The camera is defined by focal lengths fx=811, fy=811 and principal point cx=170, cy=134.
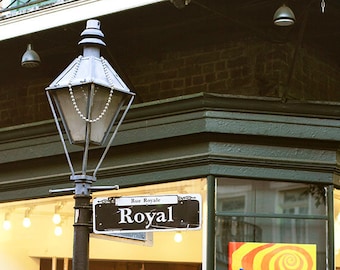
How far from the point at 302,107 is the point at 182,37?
73.7 inches

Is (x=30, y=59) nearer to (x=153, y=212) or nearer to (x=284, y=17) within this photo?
(x=284, y=17)

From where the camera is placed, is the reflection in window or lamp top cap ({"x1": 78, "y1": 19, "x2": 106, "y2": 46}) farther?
the reflection in window

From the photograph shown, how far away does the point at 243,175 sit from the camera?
8.21 meters

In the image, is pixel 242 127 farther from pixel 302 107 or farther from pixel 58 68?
pixel 58 68

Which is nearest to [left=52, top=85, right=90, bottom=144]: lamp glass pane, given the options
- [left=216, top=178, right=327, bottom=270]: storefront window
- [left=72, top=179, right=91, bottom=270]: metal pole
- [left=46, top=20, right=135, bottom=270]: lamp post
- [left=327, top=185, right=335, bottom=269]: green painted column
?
[left=46, top=20, right=135, bottom=270]: lamp post

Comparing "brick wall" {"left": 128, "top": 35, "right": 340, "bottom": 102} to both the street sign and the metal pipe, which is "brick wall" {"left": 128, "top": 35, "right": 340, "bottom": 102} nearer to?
the street sign

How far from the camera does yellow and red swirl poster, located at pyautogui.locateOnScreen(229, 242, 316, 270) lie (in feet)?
26.4

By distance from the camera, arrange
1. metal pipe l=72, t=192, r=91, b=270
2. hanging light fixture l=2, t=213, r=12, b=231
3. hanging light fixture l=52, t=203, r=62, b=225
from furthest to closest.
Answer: hanging light fixture l=2, t=213, r=12, b=231
hanging light fixture l=52, t=203, r=62, b=225
metal pipe l=72, t=192, r=91, b=270

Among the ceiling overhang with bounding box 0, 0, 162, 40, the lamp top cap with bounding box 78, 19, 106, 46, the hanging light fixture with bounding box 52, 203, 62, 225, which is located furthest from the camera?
the hanging light fixture with bounding box 52, 203, 62, 225

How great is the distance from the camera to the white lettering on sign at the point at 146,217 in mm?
5141

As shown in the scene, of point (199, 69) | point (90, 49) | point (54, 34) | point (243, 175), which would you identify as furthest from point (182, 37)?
point (90, 49)

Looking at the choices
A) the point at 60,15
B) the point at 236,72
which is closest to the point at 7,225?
the point at 60,15

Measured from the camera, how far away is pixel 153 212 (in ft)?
17.0

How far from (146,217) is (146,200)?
0.11m
